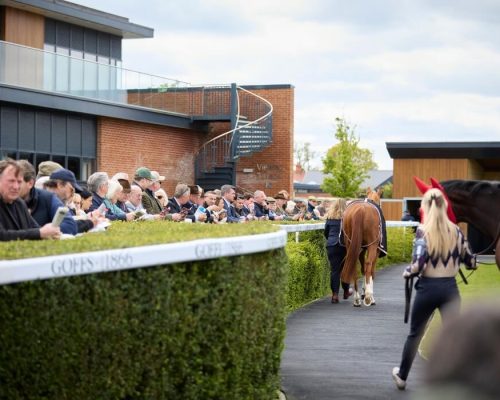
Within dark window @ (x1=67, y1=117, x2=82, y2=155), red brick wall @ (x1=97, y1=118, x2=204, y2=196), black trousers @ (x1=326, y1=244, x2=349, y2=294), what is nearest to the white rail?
black trousers @ (x1=326, y1=244, x2=349, y2=294)

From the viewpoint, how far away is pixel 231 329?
21.6ft

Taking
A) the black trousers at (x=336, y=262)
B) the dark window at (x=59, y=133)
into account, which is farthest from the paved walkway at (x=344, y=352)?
the dark window at (x=59, y=133)

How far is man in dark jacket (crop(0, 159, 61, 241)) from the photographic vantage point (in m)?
6.72

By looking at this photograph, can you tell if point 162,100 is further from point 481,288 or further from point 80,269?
point 80,269

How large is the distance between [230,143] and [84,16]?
7223 mm

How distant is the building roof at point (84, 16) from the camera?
1335 inches

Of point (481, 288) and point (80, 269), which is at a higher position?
point (80, 269)

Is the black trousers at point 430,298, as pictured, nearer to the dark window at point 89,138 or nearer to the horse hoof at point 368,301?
the horse hoof at point 368,301

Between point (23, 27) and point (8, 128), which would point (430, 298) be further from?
point (23, 27)

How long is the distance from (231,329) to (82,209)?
4927 millimetres

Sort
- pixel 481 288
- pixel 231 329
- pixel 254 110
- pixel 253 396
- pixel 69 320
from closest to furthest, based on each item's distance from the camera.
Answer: pixel 69 320 < pixel 231 329 < pixel 253 396 < pixel 481 288 < pixel 254 110

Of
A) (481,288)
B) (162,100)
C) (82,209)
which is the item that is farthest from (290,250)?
(162,100)

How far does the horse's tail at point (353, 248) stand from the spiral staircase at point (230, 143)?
20682 mm

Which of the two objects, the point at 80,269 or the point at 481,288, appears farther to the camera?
the point at 481,288
